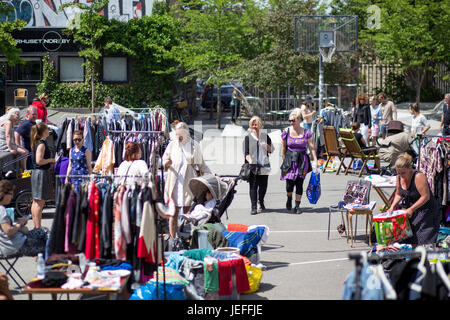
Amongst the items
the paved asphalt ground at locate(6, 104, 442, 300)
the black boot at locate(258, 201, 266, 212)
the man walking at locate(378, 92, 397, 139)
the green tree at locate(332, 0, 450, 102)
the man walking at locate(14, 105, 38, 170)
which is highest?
the green tree at locate(332, 0, 450, 102)

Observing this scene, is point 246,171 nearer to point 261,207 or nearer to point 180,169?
point 261,207

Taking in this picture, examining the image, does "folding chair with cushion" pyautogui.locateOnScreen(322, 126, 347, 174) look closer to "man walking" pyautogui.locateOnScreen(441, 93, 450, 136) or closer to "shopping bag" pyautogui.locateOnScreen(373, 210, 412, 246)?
"man walking" pyautogui.locateOnScreen(441, 93, 450, 136)

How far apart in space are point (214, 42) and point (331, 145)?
14414 mm

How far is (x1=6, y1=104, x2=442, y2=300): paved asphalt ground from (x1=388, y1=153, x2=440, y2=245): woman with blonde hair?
3.36ft

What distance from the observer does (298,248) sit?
10.5 metres

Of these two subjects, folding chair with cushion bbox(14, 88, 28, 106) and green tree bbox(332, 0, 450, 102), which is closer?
green tree bbox(332, 0, 450, 102)

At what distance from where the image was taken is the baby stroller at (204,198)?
32.1 feet

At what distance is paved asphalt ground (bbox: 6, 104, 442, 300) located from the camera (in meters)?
8.30

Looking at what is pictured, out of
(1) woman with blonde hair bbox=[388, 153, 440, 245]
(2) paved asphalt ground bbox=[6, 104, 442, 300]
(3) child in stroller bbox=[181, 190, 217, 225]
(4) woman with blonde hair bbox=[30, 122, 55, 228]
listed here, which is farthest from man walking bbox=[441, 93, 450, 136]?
(4) woman with blonde hair bbox=[30, 122, 55, 228]

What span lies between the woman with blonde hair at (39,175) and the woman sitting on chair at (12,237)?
99.9 inches

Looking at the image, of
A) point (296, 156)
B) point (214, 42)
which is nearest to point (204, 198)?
point (296, 156)

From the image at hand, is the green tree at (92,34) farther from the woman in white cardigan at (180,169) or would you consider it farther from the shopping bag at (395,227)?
the shopping bag at (395,227)

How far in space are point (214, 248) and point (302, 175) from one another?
186 inches

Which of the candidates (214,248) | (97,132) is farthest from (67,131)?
(214,248)
